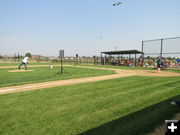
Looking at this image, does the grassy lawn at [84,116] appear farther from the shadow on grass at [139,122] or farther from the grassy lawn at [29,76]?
the grassy lawn at [29,76]

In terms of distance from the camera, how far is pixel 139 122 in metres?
2.91

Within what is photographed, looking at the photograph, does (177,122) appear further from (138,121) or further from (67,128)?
(67,128)

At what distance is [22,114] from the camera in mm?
3406

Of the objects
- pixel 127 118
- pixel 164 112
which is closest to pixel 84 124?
pixel 127 118

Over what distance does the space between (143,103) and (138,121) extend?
1.38 metres

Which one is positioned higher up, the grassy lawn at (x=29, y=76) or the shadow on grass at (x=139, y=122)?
the grassy lawn at (x=29, y=76)

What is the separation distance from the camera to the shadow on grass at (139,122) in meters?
2.55

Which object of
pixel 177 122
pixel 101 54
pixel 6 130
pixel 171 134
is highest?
pixel 101 54

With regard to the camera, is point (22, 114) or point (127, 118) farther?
point (22, 114)

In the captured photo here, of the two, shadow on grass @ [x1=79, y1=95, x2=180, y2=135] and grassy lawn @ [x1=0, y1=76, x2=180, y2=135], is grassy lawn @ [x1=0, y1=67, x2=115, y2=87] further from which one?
shadow on grass @ [x1=79, y1=95, x2=180, y2=135]

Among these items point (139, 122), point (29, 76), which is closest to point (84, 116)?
point (139, 122)

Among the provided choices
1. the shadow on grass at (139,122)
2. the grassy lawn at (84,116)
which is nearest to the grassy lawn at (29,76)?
the grassy lawn at (84,116)

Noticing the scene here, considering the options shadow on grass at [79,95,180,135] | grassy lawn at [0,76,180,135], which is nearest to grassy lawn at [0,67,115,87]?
grassy lawn at [0,76,180,135]

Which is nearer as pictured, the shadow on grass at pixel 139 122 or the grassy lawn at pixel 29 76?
the shadow on grass at pixel 139 122
